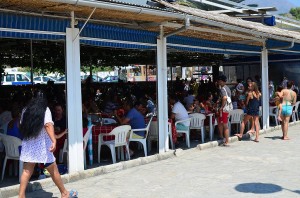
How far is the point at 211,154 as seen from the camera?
10320 mm

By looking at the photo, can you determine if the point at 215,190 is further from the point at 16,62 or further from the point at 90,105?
the point at 16,62

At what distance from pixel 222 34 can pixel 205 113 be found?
2226mm

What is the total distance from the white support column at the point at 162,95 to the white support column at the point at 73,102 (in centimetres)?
247

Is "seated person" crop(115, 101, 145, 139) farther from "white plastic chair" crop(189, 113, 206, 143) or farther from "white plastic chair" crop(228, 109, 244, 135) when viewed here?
"white plastic chair" crop(228, 109, 244, 135)

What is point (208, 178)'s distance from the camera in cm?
789

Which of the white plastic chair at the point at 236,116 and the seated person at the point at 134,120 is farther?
the white plastic chair at the point at 236,116

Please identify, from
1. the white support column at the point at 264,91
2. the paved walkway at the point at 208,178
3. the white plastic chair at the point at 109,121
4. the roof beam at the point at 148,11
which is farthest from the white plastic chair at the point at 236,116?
the white plastic chair at the point at 109,121

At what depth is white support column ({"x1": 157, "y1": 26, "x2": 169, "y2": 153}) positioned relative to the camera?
32.7ft

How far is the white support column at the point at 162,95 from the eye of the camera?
9969 millimetres

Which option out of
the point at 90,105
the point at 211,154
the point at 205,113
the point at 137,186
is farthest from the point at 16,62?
the point at 137,186

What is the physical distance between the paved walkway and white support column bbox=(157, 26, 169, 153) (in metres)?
0.52

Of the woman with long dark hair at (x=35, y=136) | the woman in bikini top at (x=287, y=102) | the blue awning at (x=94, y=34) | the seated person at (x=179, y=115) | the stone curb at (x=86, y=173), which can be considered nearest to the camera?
the woman with long dark hair at (x=35, y=136)

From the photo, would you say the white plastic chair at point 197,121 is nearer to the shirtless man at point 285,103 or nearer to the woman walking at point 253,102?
the woman walking at point 253,102

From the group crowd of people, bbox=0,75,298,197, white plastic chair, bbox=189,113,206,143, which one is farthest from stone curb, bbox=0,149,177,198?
white plastic chair, bbox=189,113,206,143
